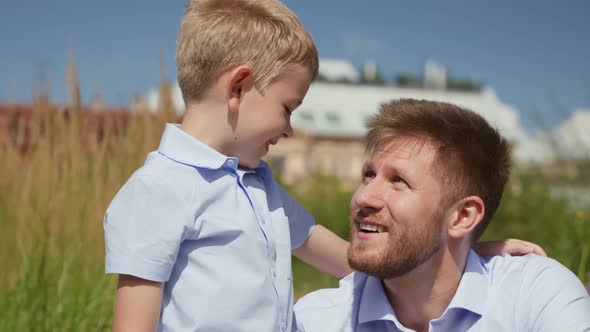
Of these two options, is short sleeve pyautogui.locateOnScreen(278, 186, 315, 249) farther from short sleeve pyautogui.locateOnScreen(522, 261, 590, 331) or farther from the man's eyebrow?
short sleeve pyautogui.locateOnScreen(522, 261, 590, 331)

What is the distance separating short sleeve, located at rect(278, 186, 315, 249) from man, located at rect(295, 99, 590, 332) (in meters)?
0.18

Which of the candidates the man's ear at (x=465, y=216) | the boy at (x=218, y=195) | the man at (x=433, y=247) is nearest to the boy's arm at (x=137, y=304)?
the boy at (x=218, y=195)

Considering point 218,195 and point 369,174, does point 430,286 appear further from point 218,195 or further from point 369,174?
point 218,195

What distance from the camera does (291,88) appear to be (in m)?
2.02

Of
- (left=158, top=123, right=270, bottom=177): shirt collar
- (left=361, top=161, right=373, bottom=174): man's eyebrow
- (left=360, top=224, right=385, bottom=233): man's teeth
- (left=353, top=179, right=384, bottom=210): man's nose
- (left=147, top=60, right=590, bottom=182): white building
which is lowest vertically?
(left=147, top=60, right=590, bottom=182): white building

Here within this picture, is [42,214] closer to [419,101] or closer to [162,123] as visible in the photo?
[162,123]

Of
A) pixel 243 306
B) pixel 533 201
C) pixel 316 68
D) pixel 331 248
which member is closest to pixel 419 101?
pixel 316 68

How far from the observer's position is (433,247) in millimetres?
2094

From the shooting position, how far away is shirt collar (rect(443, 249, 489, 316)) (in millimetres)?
2031

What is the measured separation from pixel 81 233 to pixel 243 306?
6.44ft

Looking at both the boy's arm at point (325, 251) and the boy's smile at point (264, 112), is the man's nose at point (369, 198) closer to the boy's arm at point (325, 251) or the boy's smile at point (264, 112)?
the boy's smile at point (264, 112)

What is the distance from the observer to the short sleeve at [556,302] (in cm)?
186

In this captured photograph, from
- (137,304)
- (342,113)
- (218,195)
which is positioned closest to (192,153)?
(218,195)

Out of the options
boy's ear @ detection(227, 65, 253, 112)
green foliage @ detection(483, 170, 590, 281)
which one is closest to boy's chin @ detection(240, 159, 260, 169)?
boy's ear @ detection(227, 65, 253, 112)
